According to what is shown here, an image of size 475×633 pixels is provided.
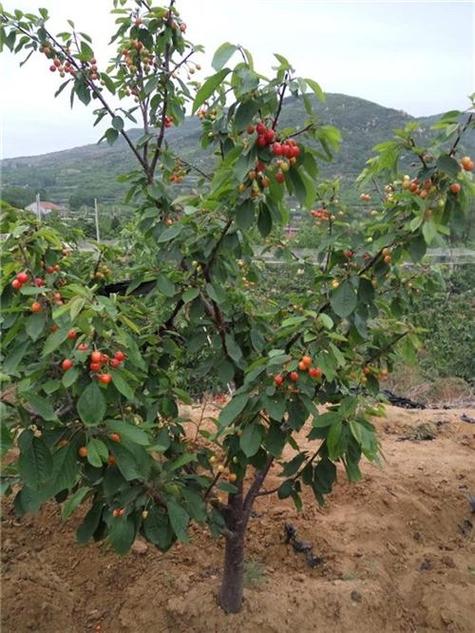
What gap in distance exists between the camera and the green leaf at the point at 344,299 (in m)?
1.64

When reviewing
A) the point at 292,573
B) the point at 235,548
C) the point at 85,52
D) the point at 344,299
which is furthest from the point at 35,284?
the point at 292,573

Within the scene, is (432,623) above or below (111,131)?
below

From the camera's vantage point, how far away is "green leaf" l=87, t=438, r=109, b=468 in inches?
51.1

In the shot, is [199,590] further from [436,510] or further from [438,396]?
[438,396]

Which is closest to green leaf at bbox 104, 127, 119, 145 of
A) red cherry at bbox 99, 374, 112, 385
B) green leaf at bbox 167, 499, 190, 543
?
red cherry at bbox 99, 374, 112, 385

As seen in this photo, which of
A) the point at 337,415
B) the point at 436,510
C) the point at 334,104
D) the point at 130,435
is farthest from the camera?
the point at 334,104

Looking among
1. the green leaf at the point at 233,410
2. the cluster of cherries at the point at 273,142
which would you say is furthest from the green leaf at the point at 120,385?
the cluster of cherries at the point at 273,142

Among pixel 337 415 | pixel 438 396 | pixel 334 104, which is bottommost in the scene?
pixel 438 396

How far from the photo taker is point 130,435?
137cm

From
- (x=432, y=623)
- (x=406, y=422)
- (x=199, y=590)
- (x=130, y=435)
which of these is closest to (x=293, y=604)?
(x=199, y=590)

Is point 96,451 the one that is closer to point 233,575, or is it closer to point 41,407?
point 41,407

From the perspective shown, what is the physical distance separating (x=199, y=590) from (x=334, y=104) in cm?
4099

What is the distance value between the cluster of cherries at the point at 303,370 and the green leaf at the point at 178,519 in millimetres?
509

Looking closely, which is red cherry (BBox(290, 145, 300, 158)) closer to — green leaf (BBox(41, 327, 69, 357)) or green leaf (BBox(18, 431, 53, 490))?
green leaf (BBox(41, 327, 69, 357))
